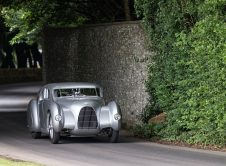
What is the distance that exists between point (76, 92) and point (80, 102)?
120cm

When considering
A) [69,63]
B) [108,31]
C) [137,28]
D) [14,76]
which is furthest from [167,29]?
[14,76]

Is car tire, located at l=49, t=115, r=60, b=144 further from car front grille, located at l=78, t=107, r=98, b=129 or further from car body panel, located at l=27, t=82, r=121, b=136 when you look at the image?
car front grille, located at l=78, t=107, r=98, b=129

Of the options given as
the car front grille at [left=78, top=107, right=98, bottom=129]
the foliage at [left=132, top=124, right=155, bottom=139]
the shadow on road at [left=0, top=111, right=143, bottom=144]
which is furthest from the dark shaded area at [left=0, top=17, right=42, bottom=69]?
the car front grille at [left=78, top=107, right=98, bottom=129]

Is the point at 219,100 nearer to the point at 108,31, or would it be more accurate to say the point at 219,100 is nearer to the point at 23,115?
the point at 108,31

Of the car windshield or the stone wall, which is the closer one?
the car windshield

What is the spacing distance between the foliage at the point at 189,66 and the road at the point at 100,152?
1051 millimetres

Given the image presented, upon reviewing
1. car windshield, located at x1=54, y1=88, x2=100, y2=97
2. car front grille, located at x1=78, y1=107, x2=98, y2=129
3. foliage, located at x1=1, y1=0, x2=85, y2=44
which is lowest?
car front grille, located at x1=78, y1=107, x2=98, y2=129

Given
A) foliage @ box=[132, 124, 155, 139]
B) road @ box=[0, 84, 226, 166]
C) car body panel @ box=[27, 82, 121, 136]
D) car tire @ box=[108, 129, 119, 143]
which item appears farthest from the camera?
foliage @ box=[132, 124, 155, 139]

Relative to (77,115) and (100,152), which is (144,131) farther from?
(100,152)

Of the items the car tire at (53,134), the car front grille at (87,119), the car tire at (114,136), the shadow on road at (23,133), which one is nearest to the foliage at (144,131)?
the shadow on road at (23,133)

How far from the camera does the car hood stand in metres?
21.0

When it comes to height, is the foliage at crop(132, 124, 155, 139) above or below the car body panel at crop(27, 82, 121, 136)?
below

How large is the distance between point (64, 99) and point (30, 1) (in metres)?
18.0

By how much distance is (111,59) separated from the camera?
1104 inches
